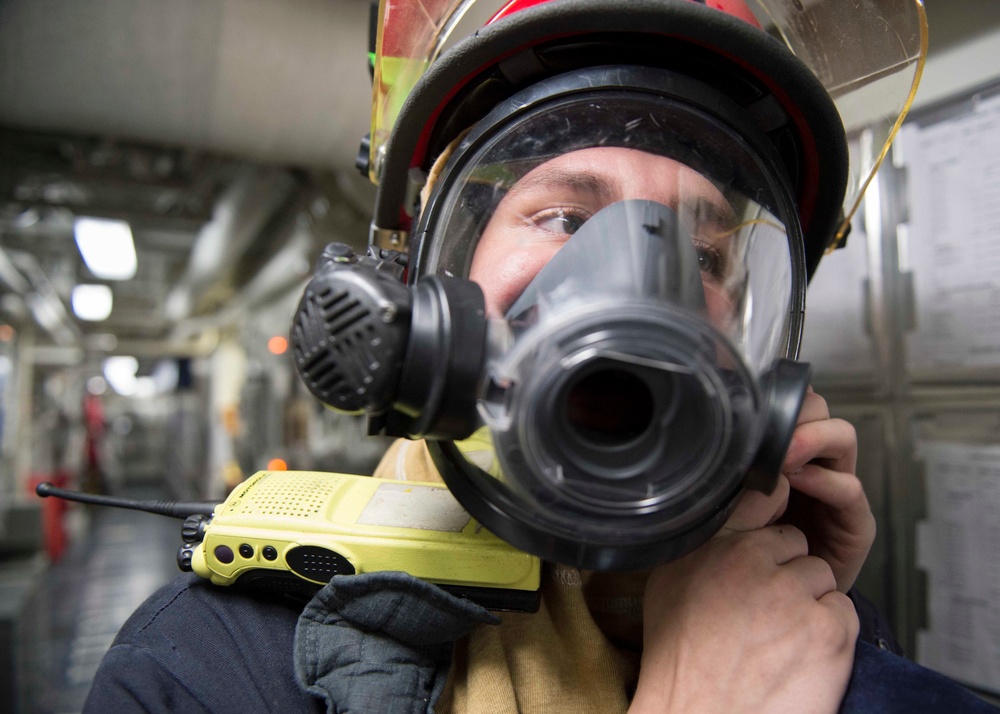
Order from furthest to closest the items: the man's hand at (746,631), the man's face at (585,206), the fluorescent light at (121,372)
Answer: the fluorescent light at (121,372) < the man's face at (585,206) < the man's hand at (746,631)

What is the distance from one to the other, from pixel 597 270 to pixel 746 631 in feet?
1.44

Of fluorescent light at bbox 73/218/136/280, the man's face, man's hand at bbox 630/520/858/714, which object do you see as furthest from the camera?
fluorescent light at bbox 73/218/136/280

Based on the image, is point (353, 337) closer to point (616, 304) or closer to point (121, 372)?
point (616, 304)

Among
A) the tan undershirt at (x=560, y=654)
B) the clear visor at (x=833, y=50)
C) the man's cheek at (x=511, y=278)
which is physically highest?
the clear visor at (x=833, y=50)

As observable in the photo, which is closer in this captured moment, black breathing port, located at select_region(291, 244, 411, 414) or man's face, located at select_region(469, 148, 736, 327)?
black breathing port, located at select_region(291, 244, 411, 414)

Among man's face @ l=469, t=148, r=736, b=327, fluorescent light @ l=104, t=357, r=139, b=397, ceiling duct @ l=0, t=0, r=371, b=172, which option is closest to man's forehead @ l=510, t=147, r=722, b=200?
man's face @ l=469, t=148, r=736, b=327

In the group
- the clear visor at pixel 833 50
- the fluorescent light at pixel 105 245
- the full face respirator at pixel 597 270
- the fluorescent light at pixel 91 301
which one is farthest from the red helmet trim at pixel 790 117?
the fluorescent light at pixel 91 301

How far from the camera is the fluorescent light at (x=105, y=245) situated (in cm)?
509

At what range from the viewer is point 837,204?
3.32ft

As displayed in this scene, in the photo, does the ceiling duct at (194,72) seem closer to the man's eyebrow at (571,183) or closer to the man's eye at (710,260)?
the man's eyebrow at (571,183)

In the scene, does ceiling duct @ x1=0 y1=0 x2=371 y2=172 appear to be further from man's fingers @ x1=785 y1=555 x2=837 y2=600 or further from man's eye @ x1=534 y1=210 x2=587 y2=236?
man's fingers @ x1=785 y1=555 x2=837 y2=600

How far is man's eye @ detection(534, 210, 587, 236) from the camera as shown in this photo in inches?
31.1

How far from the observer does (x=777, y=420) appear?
2.06ft

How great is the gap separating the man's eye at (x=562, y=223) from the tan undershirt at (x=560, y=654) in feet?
1.47
